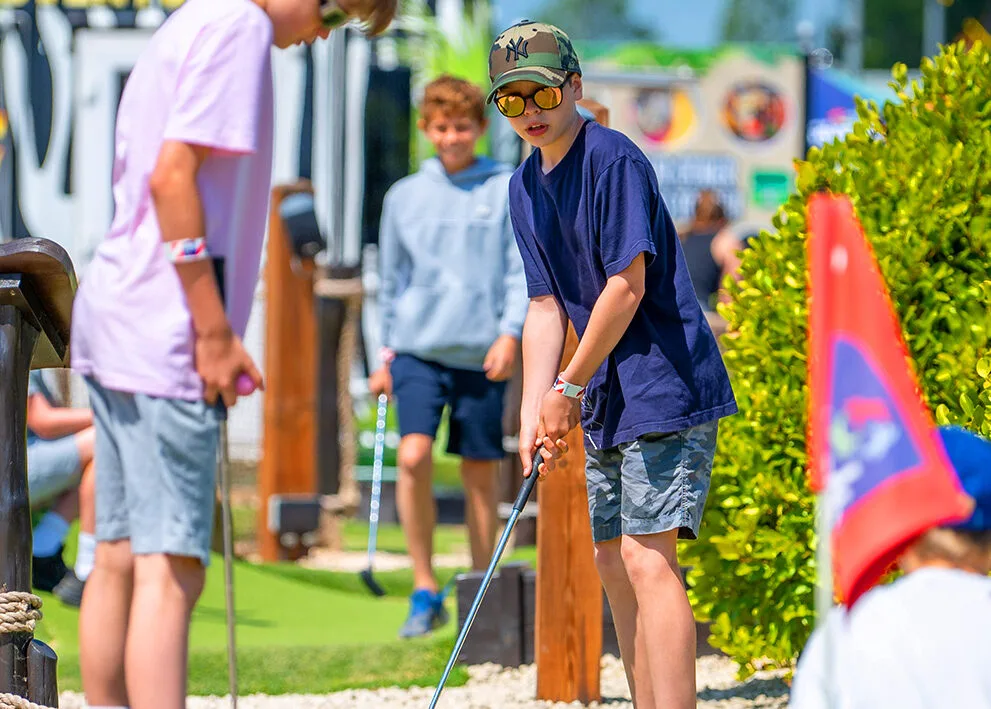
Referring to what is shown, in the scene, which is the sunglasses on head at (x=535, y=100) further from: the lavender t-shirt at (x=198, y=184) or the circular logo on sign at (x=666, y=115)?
the circular logo on sign at (x=666, y=115)

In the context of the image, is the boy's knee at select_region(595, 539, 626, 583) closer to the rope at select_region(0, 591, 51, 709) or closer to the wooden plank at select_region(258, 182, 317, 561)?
the rope at select_region(0, 591, 51, 709)

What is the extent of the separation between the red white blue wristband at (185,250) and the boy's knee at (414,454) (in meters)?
2.34

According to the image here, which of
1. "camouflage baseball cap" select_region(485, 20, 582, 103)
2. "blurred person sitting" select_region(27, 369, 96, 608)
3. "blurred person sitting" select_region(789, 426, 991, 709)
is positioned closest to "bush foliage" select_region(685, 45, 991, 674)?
"camouflage baseball cap" select_region(485, 20, 582, 103)

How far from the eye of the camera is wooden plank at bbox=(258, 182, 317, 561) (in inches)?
306

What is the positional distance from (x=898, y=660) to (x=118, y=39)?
11697 mm

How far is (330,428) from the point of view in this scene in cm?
830

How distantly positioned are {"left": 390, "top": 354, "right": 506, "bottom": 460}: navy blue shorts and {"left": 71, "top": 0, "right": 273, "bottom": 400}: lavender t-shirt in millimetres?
2219

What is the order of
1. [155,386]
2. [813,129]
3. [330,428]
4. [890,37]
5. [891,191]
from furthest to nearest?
[890,37], [813,129], [330,428], [891,191], [155,386]

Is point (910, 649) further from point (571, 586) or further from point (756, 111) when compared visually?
point (756, 111)

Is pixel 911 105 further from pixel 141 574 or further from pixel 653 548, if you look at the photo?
pixel 141 574

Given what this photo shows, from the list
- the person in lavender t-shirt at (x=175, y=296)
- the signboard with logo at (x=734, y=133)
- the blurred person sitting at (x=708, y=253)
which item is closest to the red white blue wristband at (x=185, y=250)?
the person in lavender t-shirt at (x=175, y=296)

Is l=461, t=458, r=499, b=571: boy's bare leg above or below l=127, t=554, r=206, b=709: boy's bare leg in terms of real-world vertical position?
below

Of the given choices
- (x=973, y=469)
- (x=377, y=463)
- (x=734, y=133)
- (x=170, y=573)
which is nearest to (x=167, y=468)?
(x=170, y=573)

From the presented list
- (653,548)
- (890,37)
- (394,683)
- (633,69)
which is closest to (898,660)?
(653,548)
